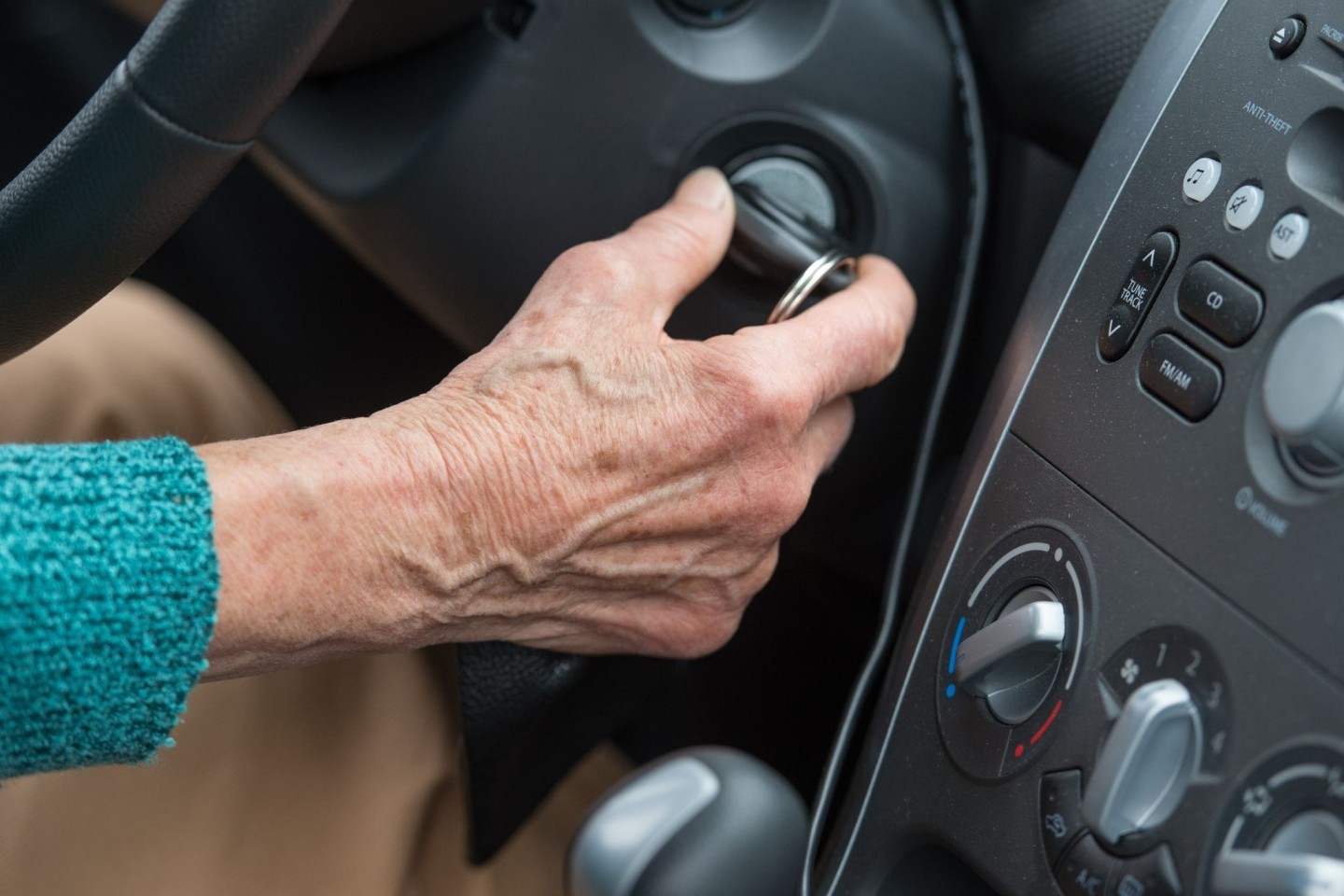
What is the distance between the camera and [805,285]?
0.63 metres

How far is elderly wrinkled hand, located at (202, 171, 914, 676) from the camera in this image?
1.67 feet

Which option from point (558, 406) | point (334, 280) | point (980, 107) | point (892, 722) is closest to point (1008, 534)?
point (892, 722)

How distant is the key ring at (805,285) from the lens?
0.63 metres

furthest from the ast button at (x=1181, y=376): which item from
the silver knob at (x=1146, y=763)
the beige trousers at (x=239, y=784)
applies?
the beige trousers at (x=239, y=784)

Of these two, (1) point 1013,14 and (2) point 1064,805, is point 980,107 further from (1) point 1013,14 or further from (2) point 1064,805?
(2) point 1064,805

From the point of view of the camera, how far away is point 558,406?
1.82ft

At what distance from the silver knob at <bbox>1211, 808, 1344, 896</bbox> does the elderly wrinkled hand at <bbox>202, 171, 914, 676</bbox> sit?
28 cm

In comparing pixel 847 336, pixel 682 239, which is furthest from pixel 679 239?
pixel 847 336

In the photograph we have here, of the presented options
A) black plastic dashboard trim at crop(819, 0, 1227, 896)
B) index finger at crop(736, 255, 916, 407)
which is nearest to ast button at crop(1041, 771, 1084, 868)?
black plastic dashboard trim at crop(819, 0, 1227, 896)

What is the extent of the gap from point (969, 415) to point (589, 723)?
1.07ft

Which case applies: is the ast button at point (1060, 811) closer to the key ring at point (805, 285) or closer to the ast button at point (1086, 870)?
the ast button at point (1086, 870)

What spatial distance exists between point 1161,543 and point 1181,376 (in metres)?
0.07

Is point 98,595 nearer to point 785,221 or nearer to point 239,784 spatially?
point 239,784

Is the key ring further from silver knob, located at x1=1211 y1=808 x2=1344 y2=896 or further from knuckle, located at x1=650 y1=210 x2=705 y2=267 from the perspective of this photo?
silver knob, located at x1=1211 y1=808 x2=1344 y2=896
